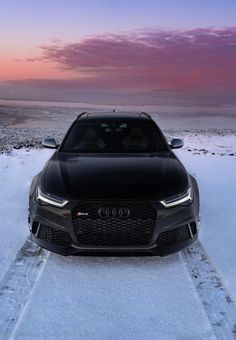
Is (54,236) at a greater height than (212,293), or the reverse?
(54,236)

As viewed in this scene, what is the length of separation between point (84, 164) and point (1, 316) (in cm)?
222

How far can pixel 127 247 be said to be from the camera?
14.1 feet

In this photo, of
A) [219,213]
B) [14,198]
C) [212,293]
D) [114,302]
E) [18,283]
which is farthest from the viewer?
[14,198]

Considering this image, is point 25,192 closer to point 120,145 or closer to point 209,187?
point 120,145

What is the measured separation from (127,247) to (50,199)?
960 millimetres

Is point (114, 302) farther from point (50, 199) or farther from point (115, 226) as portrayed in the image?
point (50, 199)

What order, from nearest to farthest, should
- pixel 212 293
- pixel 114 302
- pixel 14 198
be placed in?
pixel 114 302, pixel 212 293, pixel 14 198

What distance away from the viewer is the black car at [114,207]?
429 centimetres

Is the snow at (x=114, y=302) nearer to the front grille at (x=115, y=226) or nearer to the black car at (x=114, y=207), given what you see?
the black car at (x=114, y=207)

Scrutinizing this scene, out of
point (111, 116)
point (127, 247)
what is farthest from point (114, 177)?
point (111, 116)

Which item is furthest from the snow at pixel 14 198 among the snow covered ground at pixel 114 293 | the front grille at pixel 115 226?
the front grille at pixel 115 226

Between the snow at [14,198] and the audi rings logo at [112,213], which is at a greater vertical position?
the audi rings logo at [112,213]

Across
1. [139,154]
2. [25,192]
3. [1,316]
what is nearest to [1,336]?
[1,316]

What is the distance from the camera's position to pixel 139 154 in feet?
19.1
